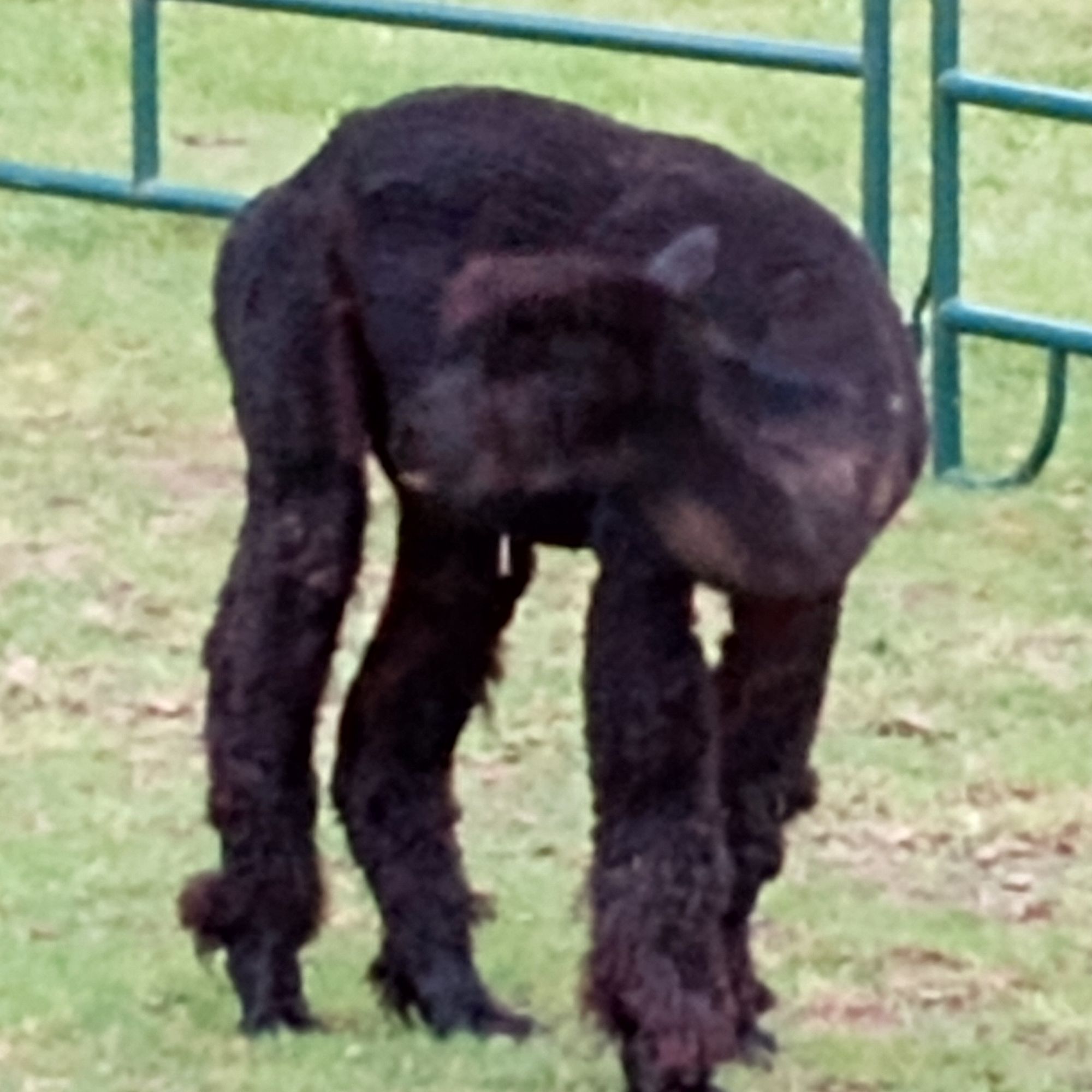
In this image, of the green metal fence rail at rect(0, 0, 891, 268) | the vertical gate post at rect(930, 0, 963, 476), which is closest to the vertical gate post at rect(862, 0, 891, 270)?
the green metal fence rail at rect(0, 0, 891, 268)

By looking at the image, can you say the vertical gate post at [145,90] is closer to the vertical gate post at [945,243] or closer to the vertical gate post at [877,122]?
the vertical gate post at [877,122]

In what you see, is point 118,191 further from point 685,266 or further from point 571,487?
point 685,266

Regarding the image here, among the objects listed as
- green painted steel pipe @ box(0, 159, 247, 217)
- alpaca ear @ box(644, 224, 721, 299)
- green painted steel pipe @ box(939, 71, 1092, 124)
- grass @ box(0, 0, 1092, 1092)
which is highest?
alpaca ear @ box(644, 224, 721, 299)

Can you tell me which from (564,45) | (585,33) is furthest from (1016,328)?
(564,45)

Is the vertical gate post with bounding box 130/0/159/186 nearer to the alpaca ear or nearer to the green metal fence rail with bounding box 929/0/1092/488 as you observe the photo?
the green metal fence rail with bounding box 929/0/1092/488

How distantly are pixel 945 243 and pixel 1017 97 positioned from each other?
0.55 meters

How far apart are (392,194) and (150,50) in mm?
5420

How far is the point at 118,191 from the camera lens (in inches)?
420

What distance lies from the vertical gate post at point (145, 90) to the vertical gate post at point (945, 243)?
2.51 meters

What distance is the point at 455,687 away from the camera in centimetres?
568

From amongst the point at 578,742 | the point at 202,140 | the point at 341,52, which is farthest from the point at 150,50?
the point at 578,742

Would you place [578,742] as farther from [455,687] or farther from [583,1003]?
[583,1003]

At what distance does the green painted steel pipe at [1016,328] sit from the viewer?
879cm

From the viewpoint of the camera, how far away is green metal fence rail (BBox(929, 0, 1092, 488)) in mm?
8867
